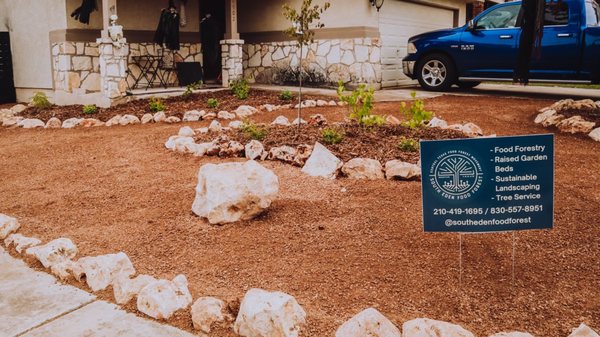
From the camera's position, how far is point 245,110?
9.15m

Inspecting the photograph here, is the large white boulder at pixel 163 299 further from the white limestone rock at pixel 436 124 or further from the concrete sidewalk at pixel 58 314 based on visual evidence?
the white limestone rock at pixel 436 124

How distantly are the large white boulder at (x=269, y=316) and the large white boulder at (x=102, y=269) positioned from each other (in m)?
0.90

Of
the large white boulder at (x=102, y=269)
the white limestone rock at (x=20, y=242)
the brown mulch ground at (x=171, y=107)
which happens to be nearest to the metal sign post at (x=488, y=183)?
the large white boulder at (x=102, y=269)

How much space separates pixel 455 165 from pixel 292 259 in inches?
43.9

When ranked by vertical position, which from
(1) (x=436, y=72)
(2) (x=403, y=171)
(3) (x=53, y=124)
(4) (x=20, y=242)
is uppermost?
(1) (x=436, y=72)

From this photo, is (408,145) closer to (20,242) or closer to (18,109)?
(20,242)

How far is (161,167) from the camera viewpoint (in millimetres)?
5547

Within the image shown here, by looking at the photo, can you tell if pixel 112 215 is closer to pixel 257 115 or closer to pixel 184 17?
pixel 257 115

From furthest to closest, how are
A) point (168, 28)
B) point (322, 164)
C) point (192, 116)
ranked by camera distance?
point (168, 28) < point (192, 116) < point (322, 164)

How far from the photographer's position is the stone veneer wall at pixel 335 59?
13.1 meters

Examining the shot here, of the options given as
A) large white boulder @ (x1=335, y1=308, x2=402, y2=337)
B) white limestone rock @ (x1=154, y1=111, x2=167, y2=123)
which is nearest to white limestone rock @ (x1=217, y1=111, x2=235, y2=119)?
white limestone rock @ (x1=154, y1=111, x2=167, y2=123)

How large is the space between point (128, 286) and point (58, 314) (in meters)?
0.36

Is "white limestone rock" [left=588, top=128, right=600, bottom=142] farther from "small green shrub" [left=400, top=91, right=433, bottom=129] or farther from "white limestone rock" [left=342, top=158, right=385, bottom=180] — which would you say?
"white limestone rock" [left=342, top=158, right=385, bottom=180]

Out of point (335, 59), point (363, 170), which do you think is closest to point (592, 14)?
point (335, 59)
